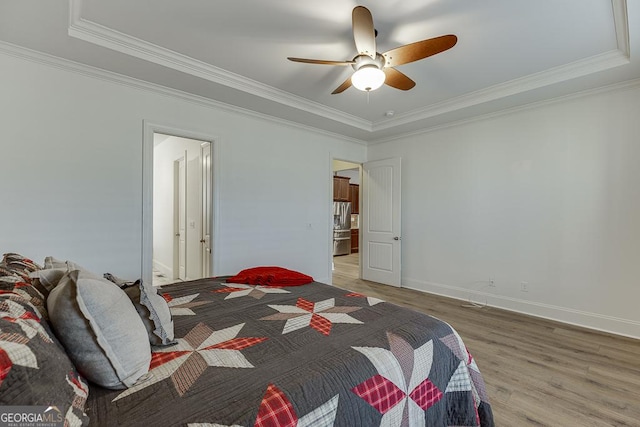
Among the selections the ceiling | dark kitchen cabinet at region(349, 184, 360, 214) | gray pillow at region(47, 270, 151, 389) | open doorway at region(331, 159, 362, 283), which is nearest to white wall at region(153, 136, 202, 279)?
the ceiling

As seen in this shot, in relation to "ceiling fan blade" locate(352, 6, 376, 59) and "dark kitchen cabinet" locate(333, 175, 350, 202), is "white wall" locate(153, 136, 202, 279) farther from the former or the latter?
"dark kitchen cabinet" locate(333, 175, 350, 202)

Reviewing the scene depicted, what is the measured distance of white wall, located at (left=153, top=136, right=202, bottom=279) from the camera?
4355mm

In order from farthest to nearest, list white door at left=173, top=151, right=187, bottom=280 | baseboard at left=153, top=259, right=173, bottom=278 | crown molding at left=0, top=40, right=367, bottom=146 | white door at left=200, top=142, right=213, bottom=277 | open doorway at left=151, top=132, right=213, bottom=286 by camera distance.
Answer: baseboard at left=153, top=259, right=173, bottom=278, white door at left=173, top=151, right=187, bottom=280, open doorway at left=151, top=132, right=213, bottom=286, white door at left=200, top=142, right=213, bottom=277, crown molding at left=0, top=40, right=367, bottom=146

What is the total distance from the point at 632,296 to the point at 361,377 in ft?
11.7

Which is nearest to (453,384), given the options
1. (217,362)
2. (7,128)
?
(217,362)

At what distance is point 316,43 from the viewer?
2.55 meters

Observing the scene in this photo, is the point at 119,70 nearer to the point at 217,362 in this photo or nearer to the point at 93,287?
the point at 93,287

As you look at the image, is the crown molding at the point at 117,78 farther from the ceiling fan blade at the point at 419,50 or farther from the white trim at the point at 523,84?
the ceiling fan blade at the point at 419,50

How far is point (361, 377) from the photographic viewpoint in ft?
3.69

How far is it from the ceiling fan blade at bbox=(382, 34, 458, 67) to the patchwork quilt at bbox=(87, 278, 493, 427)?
69.9 inches

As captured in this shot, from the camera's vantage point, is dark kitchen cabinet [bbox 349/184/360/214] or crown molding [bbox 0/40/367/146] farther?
dark kitchen cabinet [bbox 349/184/360/214]

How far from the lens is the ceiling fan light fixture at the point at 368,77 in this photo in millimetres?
2199

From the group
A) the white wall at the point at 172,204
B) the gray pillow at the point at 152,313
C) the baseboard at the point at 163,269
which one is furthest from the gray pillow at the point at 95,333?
the baseboard at the point at 163,269

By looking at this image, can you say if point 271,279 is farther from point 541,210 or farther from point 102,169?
point 541,210
